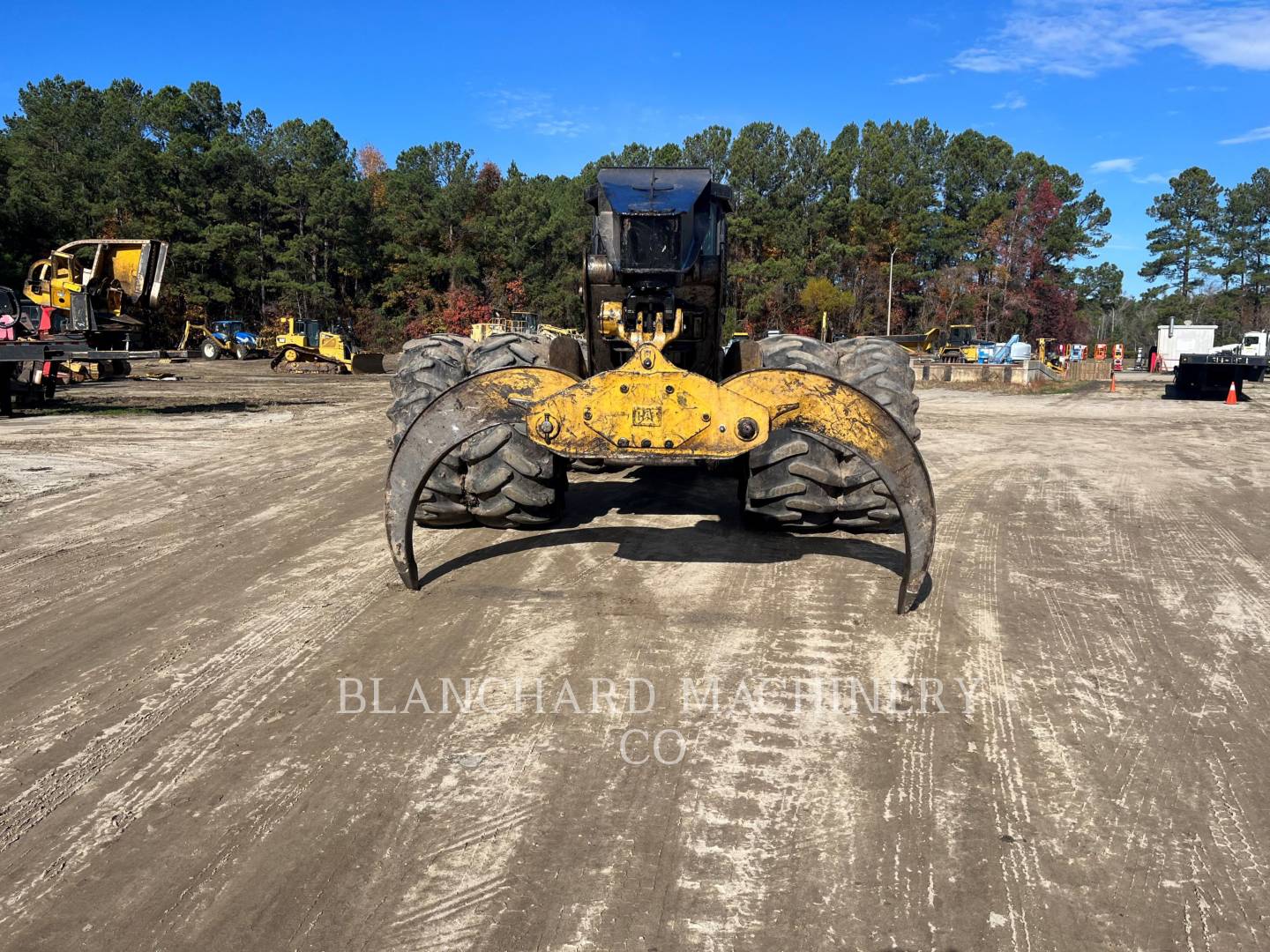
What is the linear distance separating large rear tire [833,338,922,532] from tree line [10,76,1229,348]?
41604mm

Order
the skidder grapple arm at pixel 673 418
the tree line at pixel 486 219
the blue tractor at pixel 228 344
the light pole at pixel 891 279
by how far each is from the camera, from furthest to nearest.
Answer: the light pole at pixel 891 279 → the tree line at pixel 486 219 → the blue tractor at pixel 228 344 → the skidder grapple arm at pixel 673 418

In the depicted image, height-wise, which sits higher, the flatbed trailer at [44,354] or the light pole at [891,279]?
the light pole at [891,279]

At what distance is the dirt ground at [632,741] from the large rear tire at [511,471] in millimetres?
262

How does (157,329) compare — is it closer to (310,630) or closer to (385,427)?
(385,427)

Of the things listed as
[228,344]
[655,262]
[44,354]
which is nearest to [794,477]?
[655,262]

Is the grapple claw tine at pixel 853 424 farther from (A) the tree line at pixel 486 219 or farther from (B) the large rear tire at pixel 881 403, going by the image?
(A) the tree line at pixel 486 219

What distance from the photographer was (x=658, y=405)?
3.69 meters

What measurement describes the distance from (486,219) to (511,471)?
4894 centimetres

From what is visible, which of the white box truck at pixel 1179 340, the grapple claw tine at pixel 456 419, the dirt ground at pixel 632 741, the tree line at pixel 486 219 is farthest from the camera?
the tree line at pixel 486 219

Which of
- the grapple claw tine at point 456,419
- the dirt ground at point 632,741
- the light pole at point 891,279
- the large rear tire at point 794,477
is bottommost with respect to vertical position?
the dirt ground at point 632,741

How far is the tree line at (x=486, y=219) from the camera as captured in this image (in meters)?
48.0

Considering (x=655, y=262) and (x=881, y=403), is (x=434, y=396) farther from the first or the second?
(x=881, y=403)

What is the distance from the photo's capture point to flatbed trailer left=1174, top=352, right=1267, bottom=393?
754 inches

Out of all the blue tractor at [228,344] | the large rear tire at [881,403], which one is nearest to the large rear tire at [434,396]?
the large rear tire at [881,403]
